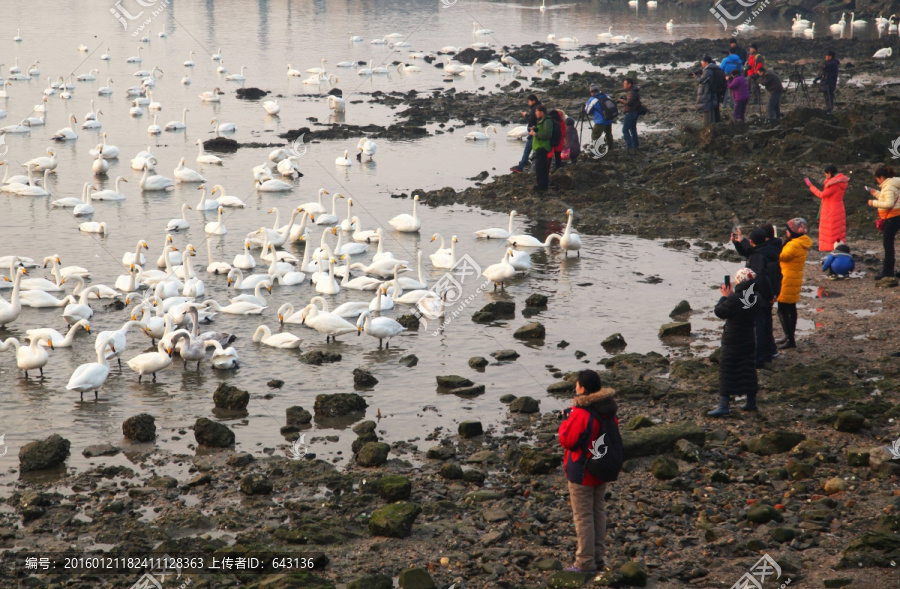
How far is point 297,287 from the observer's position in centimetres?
1759

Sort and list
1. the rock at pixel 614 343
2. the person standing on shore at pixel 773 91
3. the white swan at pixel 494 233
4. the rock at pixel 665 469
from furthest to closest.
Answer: the person standing on shore at pixel 773 91 < the white swan at pixel 494 233 < the rock at pixel 614 343 < the rock at pixel 665 469

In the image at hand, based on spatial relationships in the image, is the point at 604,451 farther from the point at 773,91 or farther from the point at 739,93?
the point at 773,91

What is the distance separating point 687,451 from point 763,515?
1.58 m

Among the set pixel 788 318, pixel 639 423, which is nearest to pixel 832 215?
pixel 788 318

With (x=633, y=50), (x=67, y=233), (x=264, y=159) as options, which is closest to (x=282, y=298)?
(x=67, y=233)

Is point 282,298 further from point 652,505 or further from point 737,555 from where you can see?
point 737,555

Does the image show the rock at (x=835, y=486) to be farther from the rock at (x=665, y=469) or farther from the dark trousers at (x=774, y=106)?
the dark trousers at (x=774, y=106)

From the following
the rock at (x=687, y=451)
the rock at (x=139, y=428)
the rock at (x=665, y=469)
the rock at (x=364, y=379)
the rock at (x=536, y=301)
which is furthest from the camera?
the rock at (x=536, y=301)

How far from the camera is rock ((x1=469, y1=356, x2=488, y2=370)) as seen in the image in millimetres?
13445

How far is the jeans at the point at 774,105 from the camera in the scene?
2675 centimetres
